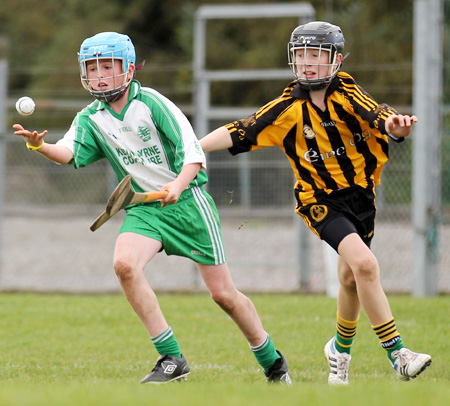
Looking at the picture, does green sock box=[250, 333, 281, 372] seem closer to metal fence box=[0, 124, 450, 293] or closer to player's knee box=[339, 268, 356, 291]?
player's knee box=[339, 268, 356, 291]

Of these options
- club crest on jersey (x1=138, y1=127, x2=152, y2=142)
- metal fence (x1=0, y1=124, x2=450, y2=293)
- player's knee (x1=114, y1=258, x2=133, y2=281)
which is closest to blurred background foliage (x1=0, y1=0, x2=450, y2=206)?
metal fence (x1=0, y1=124, x2=450, y2=293)

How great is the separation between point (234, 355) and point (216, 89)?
60.2 ft

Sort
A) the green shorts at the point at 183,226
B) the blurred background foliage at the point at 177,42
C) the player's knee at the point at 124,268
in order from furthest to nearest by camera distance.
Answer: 1. the blurred background foliage at the point at 177,42
2. the green shorts at the point at 183,226
3. the player's knee at the point at 124,268

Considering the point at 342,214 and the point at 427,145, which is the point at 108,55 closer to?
the point at 342,214

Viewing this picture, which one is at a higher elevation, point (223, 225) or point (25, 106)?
point (25, 106)

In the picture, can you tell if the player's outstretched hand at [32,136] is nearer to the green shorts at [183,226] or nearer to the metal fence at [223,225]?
the green shorts at [183,226]

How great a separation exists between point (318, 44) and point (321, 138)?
59 cm

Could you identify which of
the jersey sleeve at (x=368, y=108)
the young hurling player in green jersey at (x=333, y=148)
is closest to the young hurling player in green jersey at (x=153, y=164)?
the young hurling player in green jersey at (x=333, y=148)

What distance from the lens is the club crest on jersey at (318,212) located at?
6.05 m

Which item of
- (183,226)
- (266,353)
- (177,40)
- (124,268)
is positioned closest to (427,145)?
(266,353)

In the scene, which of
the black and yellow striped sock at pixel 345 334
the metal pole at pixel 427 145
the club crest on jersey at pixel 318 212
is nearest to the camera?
the club crest on jersey at pixel 318 212

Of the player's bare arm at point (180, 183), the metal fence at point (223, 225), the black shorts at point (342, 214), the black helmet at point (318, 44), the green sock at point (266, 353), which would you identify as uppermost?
the black helmet at point (318, 44)

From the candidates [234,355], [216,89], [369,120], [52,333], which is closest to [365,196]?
[369,120]

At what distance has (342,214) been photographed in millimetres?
6035
